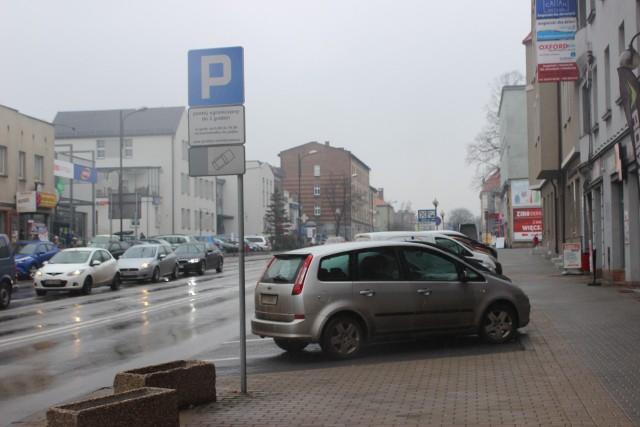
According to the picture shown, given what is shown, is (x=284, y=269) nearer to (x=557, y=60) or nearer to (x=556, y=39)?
(x=557, y=60)

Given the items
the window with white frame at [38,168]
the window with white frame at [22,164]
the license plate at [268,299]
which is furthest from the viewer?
the window with white frame at [38,168]

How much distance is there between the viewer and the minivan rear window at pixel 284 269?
10.7 meters

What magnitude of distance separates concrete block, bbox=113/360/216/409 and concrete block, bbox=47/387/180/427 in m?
0.68

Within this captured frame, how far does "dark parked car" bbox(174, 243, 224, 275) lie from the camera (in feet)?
114

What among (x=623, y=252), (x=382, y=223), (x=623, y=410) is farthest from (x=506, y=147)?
(x=382, y=223)

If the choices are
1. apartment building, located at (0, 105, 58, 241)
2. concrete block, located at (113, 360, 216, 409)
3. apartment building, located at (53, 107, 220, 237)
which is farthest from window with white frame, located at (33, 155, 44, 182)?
concrete block, located at (113, 360, 216, 409)

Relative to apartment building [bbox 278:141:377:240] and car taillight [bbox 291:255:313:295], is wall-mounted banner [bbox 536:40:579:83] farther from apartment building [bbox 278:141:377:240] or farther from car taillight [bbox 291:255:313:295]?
apartment building [bbox 278:141:377:240]

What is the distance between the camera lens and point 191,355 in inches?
450

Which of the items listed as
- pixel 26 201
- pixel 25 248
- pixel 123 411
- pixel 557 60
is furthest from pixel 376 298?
pixel 26 201

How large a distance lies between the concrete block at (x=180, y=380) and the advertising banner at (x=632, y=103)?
4782 mm

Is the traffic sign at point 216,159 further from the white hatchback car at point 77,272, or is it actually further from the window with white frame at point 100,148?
the window with white frame at point 100,148

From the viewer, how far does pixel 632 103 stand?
8.70m

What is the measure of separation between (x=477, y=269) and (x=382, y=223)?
6386 inches

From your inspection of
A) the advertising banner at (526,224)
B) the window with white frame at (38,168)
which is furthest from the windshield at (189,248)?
the advertising banner at (526,224)
